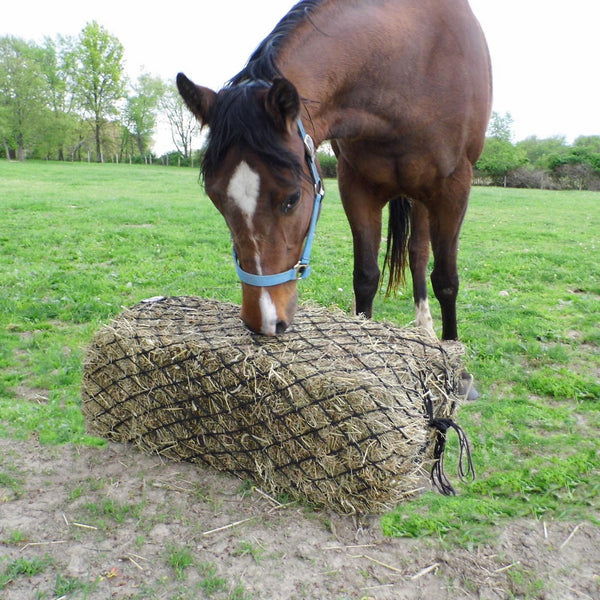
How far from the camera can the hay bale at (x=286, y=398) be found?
210 cm

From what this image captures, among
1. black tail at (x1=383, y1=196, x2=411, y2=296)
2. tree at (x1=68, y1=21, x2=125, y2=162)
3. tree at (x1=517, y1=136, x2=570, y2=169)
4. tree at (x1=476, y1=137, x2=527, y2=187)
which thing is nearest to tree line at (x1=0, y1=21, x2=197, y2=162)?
tree at (x1=68, y1=21, x2=125, y2=162)

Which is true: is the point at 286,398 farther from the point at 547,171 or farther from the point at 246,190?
the point at 547,171

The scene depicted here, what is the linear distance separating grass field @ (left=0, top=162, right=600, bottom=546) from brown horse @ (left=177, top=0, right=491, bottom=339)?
0.94 meters

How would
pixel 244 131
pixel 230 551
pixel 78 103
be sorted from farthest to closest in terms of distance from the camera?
pixel 78 103
pixel 244 131
pixel 230 551

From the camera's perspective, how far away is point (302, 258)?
2383 millimetres

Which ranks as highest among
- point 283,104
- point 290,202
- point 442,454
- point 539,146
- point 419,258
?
point 539,146

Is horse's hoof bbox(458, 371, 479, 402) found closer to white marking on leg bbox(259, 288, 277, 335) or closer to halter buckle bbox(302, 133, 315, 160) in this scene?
→ white marking on leg bbox(259, 288, 277, 335)

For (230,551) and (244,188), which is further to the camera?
(244,188)

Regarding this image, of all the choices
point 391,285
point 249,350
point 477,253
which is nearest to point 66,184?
point 477,253

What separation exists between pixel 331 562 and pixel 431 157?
2.41 metres

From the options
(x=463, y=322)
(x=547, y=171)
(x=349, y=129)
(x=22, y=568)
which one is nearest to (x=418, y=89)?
(x=349, y=129)

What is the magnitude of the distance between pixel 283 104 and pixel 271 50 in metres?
0.52

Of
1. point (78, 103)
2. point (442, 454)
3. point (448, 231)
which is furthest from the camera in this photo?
point (78, 103)

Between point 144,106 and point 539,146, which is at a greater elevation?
point 144,106
